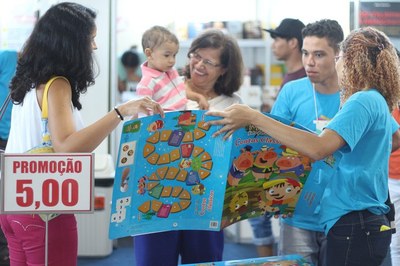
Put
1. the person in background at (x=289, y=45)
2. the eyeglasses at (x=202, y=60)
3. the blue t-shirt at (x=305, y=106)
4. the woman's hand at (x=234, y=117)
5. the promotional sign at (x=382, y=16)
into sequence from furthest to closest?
the promotional sign at (x=382, y=16)
the person in background at (x=289, y=45)
the eyeglasses at (x=202, y=60)
the blue t-shirt at (x=305, y=106)
the woman's hand at (x=234, y=117)

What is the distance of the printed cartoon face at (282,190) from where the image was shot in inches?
88.2

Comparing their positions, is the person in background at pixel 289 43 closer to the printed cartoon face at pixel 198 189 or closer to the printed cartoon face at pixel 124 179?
the printed cartoon face at pixel 198 189

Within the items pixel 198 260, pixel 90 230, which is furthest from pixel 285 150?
pixel 90 230

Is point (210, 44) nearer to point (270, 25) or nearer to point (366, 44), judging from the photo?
point (366, 44)

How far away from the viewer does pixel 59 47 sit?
86.0 inches

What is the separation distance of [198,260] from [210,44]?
0.95 metres

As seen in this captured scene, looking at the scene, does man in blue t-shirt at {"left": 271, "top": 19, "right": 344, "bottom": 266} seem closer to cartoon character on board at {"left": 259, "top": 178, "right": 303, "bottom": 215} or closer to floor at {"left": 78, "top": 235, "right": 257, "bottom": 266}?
cartoon character on board at {"left": 259, "top": 178, "right": 303, "bottom": 215}

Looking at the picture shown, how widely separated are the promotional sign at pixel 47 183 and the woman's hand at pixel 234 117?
446 mm

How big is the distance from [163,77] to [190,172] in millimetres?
929

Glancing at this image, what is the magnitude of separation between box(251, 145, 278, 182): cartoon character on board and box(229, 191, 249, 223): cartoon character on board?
8 centimetres

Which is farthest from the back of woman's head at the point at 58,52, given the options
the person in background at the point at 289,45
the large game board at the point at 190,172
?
the person in background at the point at 289,45

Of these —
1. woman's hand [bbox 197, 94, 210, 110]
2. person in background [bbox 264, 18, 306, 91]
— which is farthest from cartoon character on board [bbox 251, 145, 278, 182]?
person in background [bbox 264, 18, 306, 91]

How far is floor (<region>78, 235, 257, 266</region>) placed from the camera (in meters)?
5.05

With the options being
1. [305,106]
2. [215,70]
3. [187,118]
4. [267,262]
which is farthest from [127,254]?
[187,118]
